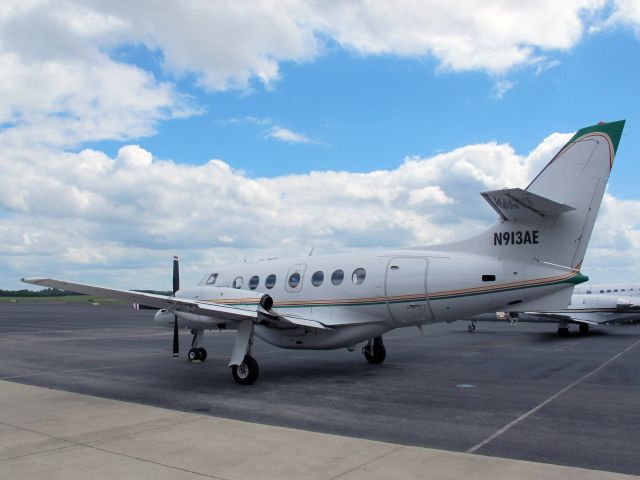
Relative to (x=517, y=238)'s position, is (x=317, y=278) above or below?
below

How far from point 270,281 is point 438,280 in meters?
5.63

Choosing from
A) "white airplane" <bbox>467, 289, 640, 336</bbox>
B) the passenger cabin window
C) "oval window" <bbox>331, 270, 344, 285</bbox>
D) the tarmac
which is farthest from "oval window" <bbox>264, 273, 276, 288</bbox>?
"white airplane" <bbox>467, 289, 640, 336</bbox>

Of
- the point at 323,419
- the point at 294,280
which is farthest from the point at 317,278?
the point at 323,419

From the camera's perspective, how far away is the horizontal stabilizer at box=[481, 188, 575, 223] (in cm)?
1162

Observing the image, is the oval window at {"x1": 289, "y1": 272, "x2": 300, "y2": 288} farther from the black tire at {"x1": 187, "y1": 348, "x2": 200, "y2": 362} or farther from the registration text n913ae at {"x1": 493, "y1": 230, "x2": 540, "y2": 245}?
the registration text n913ae at {"x1": 493, "y1": 230, "x2": 540, "y2": 245}

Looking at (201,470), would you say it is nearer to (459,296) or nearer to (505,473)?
(505,473)

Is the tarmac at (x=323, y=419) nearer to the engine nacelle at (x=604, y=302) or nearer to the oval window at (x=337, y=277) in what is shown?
the oval window at (x=337, y=277)

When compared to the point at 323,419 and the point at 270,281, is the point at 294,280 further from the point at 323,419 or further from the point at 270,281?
the point at 323,419

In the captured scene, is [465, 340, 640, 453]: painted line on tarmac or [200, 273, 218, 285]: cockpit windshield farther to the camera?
[200, 273, 218, 285]: cockpit windshield

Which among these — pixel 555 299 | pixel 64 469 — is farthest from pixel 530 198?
pixel 64 469

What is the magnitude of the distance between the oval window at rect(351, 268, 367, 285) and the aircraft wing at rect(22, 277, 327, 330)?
1.52m

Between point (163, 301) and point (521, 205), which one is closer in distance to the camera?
point (521, 205)

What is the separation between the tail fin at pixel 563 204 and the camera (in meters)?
12.2

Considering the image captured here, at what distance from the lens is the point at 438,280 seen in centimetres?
1355
